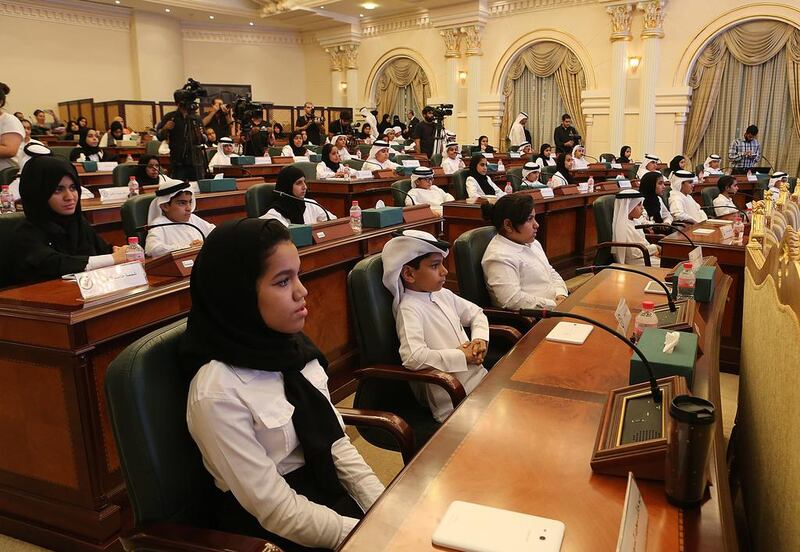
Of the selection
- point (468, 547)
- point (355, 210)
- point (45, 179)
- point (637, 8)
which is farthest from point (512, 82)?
point (468, 547)

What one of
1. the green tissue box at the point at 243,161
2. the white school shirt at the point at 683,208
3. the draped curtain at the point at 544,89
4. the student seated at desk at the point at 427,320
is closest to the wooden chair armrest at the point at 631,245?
the white school shirt at the point at 683,208

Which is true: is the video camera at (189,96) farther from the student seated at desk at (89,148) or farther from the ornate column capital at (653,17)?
the ornate column capital at (653,17)

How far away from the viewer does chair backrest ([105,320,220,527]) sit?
3.93ft

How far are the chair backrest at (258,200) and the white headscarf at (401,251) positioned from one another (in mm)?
2385

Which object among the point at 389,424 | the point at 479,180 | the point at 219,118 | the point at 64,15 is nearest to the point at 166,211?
the point at 389,424

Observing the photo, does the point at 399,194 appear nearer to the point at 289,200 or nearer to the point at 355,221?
the point at 289,200

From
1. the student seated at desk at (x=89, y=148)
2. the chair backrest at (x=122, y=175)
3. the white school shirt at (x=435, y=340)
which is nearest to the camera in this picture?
→ the white school shirt at (x=435, y=340)

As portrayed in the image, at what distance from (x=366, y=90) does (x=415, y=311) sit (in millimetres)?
14656

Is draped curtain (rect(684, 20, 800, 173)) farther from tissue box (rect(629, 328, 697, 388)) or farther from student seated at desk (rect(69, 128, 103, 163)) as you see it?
tissue box (rect(629, 328, 697, 388))

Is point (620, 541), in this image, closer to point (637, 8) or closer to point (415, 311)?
point (415, 311)

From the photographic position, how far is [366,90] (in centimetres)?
1595

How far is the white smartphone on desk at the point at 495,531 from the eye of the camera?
3.20ft

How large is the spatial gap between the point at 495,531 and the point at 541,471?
232mm

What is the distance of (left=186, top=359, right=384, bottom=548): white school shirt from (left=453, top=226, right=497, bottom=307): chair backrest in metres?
1.48
